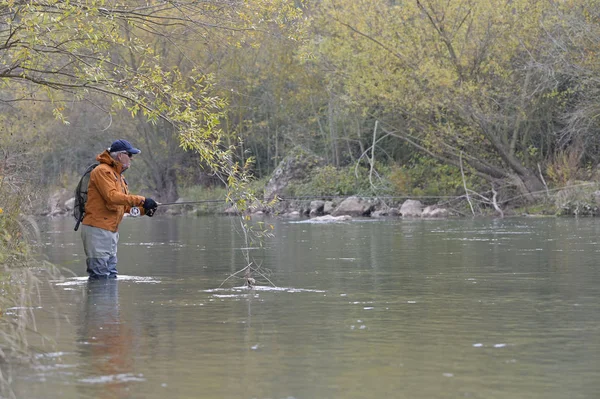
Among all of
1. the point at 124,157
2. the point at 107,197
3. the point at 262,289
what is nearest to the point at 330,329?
the point at 262,289

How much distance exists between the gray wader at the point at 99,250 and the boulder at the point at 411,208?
22.8 meters

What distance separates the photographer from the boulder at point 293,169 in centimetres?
4297

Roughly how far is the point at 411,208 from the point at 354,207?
2.40m

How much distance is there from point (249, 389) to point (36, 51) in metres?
5.29

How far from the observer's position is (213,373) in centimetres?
693

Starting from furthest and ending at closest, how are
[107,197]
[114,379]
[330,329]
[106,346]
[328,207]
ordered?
[328,207] < [107,197] < [330,329] < [106,346] < [114,379]

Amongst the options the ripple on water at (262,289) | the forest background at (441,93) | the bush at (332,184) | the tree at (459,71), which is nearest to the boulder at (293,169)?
the forest background at (441,93)

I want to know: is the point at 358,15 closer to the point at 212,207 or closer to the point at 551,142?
the point at 551,142

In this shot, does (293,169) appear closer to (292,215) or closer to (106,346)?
(292,215)

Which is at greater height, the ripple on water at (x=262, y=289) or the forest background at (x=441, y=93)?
the forest background at (x=441, y=93)

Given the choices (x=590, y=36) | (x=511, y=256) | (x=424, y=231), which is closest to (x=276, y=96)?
(x=590, y=36)

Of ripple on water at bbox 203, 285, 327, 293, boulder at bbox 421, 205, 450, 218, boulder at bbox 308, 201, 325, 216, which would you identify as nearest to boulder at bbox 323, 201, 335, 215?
boulder at bbox 308, 201, 325, 216

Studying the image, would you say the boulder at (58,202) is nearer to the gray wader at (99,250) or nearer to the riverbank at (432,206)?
the riverbank at (432,206)

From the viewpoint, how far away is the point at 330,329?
8.82 metres
